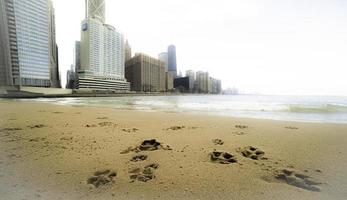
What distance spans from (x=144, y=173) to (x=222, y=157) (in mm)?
1672

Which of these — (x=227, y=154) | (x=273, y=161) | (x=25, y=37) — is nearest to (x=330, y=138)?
(x=273, y=161)

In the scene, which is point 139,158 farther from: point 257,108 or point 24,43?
point 24,43

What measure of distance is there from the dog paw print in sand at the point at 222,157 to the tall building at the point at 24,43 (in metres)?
89.7

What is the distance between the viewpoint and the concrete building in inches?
6346

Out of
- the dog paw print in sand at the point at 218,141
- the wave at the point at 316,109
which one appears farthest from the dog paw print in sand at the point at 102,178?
the wave at the point at 316,109

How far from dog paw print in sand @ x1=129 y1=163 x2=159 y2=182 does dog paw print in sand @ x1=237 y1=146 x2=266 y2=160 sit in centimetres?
197

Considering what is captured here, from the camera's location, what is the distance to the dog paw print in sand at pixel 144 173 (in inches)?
123

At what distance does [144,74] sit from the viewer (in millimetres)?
162250

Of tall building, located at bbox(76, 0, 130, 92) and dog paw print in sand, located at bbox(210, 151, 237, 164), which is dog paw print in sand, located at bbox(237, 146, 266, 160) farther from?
tall building, located at bbox(76, 0, 130, 92)

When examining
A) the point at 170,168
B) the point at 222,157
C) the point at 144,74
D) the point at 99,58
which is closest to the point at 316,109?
the point at 222,157

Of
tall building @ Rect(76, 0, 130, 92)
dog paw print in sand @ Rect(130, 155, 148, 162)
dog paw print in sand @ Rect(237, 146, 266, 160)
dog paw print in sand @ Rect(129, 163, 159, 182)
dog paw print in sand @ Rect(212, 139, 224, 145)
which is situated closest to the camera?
dog paw print in sand @ Rect(129, 163, 159, 182)

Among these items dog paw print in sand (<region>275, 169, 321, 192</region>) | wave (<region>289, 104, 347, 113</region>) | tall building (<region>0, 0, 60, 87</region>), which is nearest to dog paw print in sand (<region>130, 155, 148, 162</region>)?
dog paw print in sand (<region>275, 169, 321, 192</region>)

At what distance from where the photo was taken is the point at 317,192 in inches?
108

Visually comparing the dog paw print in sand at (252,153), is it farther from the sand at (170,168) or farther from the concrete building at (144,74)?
the concrete building at (144,74)
